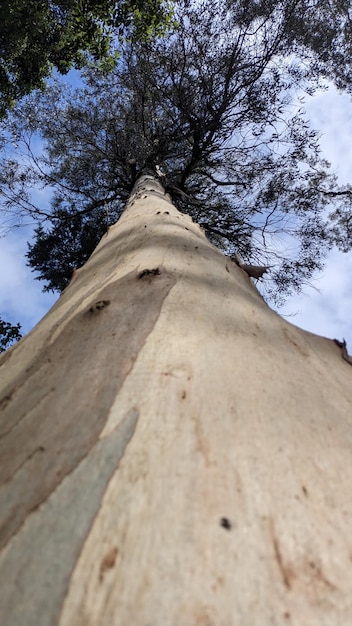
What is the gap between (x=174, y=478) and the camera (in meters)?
0.51

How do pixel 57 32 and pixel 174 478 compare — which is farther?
pixel 57 32

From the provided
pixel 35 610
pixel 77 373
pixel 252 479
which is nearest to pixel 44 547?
pixel 35 610

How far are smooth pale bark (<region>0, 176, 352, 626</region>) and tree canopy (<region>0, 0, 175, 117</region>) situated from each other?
17.7 ft

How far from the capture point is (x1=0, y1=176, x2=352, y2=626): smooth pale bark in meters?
0.40

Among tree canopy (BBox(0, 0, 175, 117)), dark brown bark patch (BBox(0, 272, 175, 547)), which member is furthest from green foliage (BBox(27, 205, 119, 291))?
dark brown bark patch (BBox(0, 272, 175, 547))

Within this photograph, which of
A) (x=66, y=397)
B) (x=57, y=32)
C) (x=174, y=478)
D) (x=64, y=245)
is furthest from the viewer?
(x=64, y=245)

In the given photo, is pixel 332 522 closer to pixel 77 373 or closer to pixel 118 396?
pixel 118 396

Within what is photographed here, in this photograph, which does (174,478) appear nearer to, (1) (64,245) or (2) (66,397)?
(2) (66,397)

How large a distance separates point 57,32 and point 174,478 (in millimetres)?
6782

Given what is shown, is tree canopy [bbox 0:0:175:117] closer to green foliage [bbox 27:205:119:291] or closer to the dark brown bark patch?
green foliage [bbox 27:205:119:291]

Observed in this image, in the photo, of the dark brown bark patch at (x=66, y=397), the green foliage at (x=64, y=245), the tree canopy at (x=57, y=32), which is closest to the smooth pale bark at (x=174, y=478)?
the dark brown bark patch at (x=66, y=397)

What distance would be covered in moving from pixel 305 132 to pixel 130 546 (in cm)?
724

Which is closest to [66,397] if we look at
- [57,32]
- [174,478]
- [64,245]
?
[174,478]

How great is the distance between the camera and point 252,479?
0.52m
